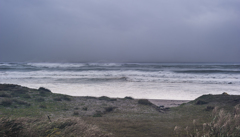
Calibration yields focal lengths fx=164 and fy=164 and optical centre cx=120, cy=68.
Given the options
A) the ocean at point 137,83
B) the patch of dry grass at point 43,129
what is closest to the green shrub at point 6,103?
the patch of dry grass at point 43,129

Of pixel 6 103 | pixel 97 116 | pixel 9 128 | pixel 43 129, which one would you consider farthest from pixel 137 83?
pixel 9 128

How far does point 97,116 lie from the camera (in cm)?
654

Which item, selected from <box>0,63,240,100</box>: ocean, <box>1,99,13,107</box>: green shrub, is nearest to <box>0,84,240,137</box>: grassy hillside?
<box>1,99,13,107</box>: green shrub

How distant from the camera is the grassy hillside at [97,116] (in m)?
3.22

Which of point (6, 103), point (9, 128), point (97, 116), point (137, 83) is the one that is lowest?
point (137, 83)

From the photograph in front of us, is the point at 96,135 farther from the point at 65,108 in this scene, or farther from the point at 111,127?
the point at 65,108

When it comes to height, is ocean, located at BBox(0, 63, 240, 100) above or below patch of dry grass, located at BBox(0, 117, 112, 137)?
below

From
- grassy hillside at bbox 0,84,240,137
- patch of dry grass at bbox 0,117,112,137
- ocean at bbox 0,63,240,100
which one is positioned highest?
patch of dry grass at bbox 0,117,112,137

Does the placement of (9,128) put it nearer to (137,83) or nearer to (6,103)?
(6,103)

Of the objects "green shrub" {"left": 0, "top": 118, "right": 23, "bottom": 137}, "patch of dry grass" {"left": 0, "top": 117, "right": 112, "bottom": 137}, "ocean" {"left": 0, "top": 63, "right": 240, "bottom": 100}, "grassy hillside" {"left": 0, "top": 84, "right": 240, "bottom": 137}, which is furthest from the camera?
"ocean" {"left": 0, "top": 63, "right": 240, "bottom": 100}

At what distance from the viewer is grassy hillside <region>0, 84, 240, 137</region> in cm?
322

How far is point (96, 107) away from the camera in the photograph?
8.08 metres

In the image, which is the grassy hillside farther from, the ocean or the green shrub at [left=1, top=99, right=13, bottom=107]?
the ocean

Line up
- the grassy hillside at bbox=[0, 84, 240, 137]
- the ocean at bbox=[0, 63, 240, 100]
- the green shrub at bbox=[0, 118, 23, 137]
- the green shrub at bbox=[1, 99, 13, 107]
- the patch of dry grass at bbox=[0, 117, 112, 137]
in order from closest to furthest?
the green shrub at bbox=[0, 118, 23, 137] → the patch of dry grass at bbox=[0, 117, 112, 137] → the grassy hillside at bbox=[0, 84, 240, 137] → the green shrub at bbox=[1, 99, 13, 107] → the ocean at bbox=[0, 63, 240, 100]
